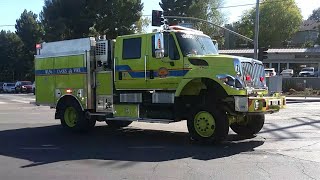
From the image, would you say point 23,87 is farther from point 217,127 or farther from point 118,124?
point 217,127

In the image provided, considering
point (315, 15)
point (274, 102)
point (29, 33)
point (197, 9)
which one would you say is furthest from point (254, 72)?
point (315, 15)

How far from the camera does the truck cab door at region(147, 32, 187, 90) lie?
11.6m

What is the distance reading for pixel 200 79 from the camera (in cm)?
1107

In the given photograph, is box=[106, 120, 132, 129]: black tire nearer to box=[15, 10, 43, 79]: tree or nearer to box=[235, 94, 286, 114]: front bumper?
box=[235, 94, 286, 114]: front bumper

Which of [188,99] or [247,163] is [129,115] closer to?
[188,99]

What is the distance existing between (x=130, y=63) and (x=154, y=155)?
3.68 meters

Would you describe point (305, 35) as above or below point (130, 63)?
above

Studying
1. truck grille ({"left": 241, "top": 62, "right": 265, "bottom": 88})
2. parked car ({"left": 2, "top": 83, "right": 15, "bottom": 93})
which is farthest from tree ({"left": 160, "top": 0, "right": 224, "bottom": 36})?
truck grille ({"left": 241, "top": 62, "right": 265, "bottom": 88})

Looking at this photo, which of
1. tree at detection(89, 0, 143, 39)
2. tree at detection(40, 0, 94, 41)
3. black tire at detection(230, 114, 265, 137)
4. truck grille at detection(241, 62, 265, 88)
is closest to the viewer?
truck grille at detection(241, 62, 265, 88)

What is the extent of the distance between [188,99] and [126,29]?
42.7 m

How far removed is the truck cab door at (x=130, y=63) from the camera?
1233 cm

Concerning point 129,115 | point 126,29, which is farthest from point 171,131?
point 126,29

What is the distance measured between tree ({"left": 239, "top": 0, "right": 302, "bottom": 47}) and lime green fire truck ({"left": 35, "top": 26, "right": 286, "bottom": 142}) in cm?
8626

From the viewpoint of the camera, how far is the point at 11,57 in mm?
90938
